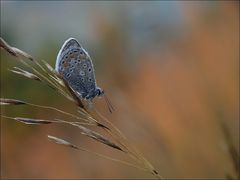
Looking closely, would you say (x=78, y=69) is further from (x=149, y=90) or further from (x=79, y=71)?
(x=149, y=90)

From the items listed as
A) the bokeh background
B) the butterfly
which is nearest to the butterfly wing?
the butterfly

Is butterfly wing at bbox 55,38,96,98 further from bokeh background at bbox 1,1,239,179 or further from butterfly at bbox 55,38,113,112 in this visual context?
bokeh background at bbox 1,1,239,179

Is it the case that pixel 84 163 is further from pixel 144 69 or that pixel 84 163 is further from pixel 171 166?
pixel 144 69

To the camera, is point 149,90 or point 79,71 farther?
point 149,90

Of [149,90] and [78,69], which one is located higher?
[78,69]

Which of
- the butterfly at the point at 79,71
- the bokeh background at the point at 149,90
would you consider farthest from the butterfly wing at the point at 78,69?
the bokeh background at the point at 149,90

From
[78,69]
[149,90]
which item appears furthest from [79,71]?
[149,90]

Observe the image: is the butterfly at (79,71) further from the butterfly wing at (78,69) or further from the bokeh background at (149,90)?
the bokeh background at (149,90)
